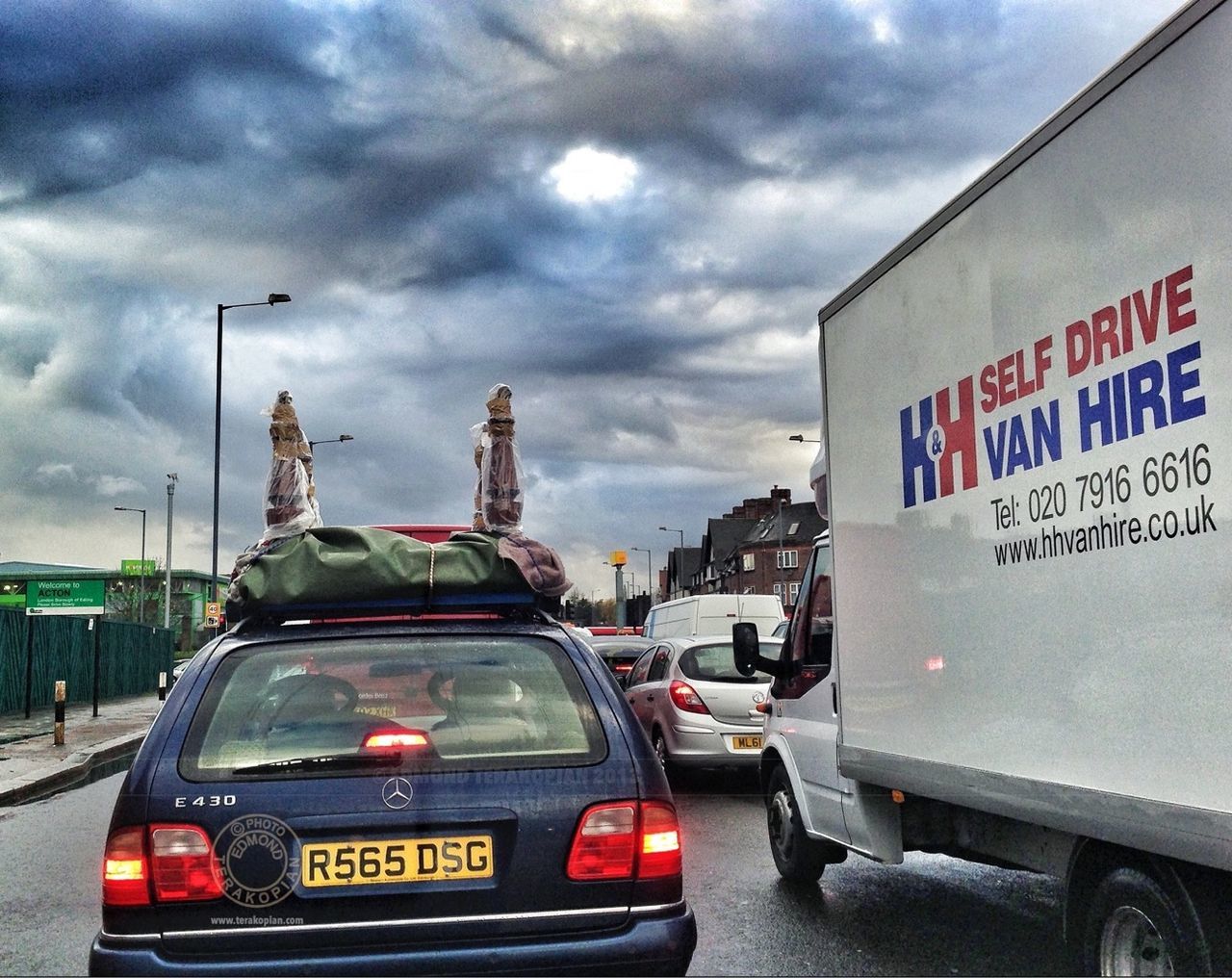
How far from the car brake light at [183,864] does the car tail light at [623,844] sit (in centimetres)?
92

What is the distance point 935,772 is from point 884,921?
6.30 feet

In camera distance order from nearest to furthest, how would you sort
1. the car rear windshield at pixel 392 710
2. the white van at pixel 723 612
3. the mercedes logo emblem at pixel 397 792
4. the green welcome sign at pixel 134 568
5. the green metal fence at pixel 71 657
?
the mercedes logo emblem at pixel 397 792, the car rear windshield at pixel 392 710, the green metal fence at pixel 71 657, the white van at pixel 723 612, the green welcome sign at pixel 134 568

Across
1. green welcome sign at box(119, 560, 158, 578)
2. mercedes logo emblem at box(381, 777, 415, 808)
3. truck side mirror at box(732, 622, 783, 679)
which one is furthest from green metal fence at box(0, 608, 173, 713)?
green welcome sign at box(119, 560, 158, 578)

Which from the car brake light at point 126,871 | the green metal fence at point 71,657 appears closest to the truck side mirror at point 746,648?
the car brake light at point 126,871

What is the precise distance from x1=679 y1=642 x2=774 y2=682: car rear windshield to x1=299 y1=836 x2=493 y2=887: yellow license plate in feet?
27.9

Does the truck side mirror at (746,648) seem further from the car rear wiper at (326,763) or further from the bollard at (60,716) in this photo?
the bollard at (60,716)

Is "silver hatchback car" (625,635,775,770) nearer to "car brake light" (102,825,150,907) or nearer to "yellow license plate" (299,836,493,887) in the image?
"yellow license plate" (299,836,493,887)

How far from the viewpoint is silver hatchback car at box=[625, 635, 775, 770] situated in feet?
37.4

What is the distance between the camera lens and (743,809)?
10.6 m

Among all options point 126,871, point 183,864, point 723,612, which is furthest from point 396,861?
point 723,612

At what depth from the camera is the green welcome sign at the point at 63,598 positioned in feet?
77.9

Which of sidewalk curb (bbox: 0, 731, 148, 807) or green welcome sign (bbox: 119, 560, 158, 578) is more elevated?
green welcome sign (bbox: 119, 560, 158, 578)

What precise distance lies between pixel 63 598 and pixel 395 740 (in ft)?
76.1

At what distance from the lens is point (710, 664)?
1188cm
